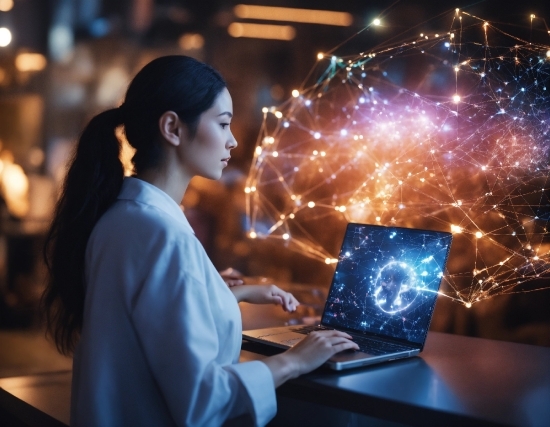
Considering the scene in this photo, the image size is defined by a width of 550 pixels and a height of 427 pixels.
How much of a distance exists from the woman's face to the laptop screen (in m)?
0.45

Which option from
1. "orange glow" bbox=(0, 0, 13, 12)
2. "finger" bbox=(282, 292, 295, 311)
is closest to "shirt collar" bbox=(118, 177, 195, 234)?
"finger" bbox=(282, 292, 295, 311)

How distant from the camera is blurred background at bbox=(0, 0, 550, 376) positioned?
1.75 meters

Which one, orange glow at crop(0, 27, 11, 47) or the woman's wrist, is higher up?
orange glow at crop(0, 27, 11, 47)

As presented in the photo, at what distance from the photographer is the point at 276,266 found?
7.41 feet

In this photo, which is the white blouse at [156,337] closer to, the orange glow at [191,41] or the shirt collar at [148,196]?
the shirt collar at [148,196]

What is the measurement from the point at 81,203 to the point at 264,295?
1.80 ft

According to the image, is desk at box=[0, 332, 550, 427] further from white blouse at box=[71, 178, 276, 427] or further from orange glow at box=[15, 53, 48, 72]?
orange glow at box=[15, 53, 48, 72]

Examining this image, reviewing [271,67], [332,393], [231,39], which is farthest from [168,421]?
[231,39]

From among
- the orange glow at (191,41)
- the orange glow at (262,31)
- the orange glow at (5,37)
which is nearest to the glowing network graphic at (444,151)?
the orange glow at (262,31)

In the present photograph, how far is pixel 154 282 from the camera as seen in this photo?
1.11 m

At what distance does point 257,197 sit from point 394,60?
0.71m

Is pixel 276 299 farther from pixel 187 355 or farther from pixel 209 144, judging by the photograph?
pixel 187 355

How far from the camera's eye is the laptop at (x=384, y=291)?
1.42 m

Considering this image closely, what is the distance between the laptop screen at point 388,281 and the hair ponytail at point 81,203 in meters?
0.61
